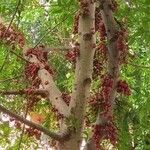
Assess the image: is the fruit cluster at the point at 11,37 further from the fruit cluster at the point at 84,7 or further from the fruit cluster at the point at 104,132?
the fruit cluster at the point at 104,132

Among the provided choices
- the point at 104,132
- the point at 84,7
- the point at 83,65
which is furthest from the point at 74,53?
the point at 104,132

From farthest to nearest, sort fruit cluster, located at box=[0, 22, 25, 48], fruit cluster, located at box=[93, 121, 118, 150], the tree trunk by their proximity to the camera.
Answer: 1. fruit cluster, located at box=[0, 22, 25, 48]
2. fruit cluster, located at box=[93, 121, 118, 150]
3. the tree trunk

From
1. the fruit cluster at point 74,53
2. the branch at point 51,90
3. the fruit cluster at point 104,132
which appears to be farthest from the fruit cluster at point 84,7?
the fruit cluster at point 104,132

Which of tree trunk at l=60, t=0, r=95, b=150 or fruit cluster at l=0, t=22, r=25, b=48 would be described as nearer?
tree trunk at l=60, t=0, r=95, b=150

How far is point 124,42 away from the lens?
3461mm

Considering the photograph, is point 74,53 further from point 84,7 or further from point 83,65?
point 84,7

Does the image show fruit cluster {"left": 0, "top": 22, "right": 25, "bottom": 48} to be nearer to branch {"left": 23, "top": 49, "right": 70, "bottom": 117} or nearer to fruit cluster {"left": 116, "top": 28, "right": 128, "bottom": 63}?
branch {"left": 23, "top": 49, "right": 70, "bottom": 117}

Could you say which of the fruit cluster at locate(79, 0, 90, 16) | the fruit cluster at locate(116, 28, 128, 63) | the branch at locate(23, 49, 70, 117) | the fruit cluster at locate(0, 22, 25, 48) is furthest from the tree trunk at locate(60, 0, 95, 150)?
the fruit cluster at locate(0, 22, 25, 48)

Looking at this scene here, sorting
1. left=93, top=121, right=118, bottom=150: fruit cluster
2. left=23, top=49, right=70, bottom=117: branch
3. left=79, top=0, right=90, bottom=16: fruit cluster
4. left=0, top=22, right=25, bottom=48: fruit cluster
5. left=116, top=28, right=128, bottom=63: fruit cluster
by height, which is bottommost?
left=93, top=121, right=118, bottom=150: fruit cluster

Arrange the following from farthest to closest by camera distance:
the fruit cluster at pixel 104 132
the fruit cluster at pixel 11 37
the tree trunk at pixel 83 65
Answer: the fruit cluster at pixel 11 37 < the fruit cluster at pixel 104 132 < the tree trunk at pixel 83 65

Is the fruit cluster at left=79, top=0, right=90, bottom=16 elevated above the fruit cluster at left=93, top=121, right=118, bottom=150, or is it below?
above

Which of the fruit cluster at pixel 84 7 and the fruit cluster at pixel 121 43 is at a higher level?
the fruit cluster at pixel 84 7

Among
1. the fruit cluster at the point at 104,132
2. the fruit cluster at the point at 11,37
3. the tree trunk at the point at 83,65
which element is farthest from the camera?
the fruit cluster at the point at 11,37

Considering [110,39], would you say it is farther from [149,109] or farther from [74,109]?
[149,109]
